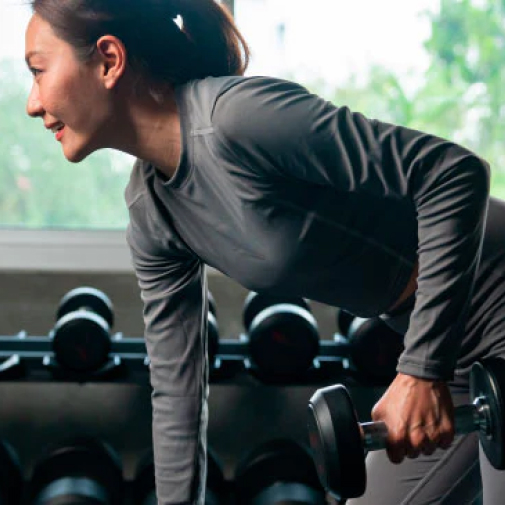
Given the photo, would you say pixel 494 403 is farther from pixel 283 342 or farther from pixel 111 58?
pixel 283 342

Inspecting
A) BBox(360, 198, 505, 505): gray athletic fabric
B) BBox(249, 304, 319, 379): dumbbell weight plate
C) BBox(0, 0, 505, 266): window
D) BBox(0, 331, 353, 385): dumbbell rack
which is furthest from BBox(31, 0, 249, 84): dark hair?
BBox(0, 0, 505, 266): window

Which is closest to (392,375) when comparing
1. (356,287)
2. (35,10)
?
(356,287)

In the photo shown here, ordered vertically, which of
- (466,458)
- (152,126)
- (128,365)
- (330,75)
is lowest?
(128,365)

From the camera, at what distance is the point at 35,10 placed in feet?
3.45

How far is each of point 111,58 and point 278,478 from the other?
50.5 inches

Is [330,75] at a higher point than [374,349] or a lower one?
higher

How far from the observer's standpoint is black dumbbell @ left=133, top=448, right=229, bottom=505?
1.97 m

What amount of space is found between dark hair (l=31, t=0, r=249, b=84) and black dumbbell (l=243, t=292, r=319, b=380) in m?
1.04

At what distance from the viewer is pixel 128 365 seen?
220cm

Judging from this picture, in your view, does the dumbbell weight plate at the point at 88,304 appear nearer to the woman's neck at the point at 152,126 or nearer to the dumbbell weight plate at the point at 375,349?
the dumbbell weight plate at the point at 375,349

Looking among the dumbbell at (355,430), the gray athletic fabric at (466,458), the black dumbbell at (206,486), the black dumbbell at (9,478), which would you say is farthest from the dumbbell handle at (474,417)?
the black dumbbell at (9,478)

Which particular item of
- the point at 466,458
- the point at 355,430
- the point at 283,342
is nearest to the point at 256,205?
the point at 355,430

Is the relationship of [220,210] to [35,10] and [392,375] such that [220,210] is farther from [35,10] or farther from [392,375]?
[392,375]

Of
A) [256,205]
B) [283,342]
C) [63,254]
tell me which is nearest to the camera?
[256,205]
